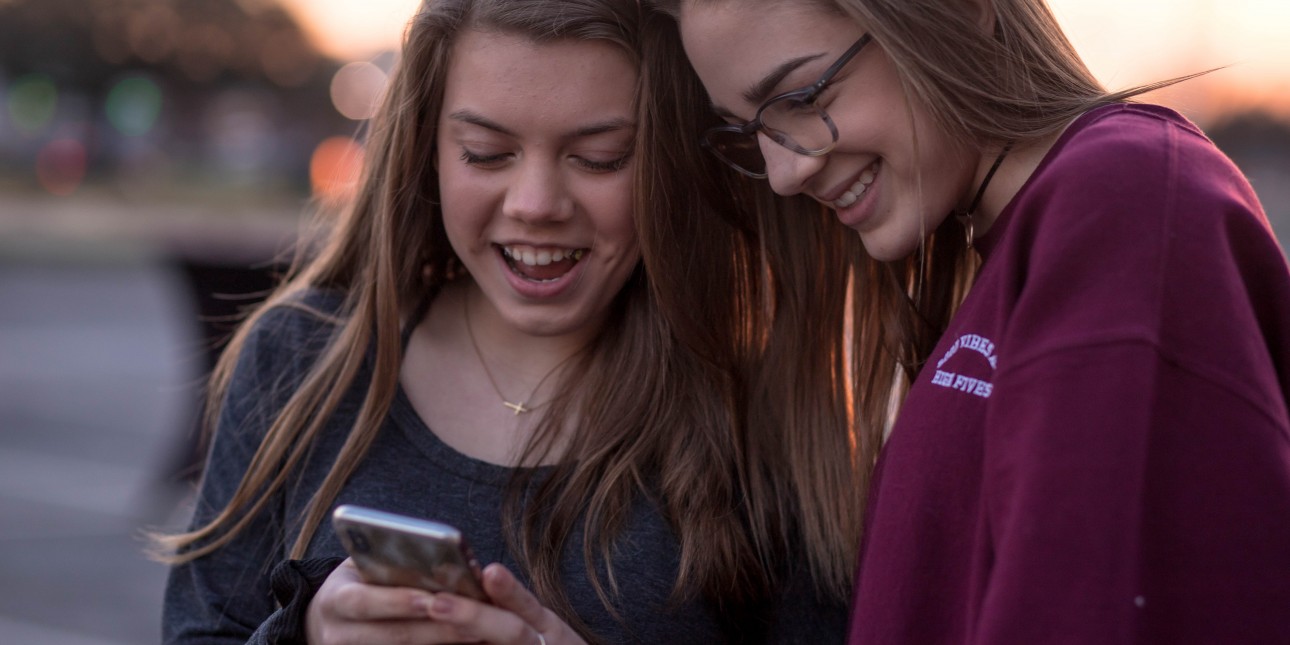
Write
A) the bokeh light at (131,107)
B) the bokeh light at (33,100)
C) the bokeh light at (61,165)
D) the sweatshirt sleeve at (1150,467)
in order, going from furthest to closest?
the bokeh light at (131,107) → the bokeh light at (33,100) → the bokeh light at (61,165) → the sweatshirt sleeve at (1150,467)

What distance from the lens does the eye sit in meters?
2.34

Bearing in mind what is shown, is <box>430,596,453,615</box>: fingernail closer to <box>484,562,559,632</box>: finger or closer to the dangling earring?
<box>484,562,559,632</box>: finger

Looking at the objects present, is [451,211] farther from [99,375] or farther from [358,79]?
[99,375]

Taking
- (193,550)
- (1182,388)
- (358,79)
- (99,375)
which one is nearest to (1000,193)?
(1182,388)

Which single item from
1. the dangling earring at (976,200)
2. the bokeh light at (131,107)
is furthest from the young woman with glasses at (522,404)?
the bokeh light at (131,107)

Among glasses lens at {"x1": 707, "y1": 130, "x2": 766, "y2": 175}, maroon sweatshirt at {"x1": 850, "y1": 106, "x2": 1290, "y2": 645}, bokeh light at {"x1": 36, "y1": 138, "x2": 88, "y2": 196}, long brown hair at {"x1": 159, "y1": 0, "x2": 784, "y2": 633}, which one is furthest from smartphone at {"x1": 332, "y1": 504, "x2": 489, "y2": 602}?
bokeh light at {"x1": 36, "y1": 138, "x2": 88, "y2": 196}

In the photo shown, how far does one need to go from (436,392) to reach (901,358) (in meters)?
0.89

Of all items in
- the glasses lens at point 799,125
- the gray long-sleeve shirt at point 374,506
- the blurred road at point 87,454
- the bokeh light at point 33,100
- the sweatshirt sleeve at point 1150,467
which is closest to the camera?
the sweatshirt sleeve at point 1150,467

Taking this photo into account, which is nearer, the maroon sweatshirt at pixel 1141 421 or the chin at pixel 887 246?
the maroon sweatshirt at pixel 1141 421

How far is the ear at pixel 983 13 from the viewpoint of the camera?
194 cm

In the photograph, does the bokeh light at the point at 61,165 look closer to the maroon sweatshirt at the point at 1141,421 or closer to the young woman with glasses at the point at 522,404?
the young woman with glasses at the point at 522,404

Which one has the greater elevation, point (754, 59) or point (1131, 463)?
point (754, 59)

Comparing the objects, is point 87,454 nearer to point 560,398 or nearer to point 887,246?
point 560,398

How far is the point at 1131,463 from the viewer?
1.43 metres
